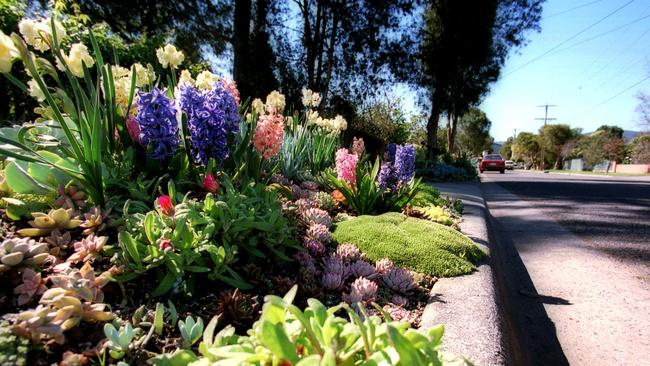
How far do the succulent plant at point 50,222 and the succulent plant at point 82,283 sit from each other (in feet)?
1.23

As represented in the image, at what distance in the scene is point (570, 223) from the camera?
6.05 m

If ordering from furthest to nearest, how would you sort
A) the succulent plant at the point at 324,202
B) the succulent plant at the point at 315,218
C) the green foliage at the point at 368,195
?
the green foliage at the point at 368,195
the succulent plant at the point at 324,202
the succulent plant at the point at 315,218

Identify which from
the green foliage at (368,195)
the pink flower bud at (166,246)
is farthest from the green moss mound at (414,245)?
the pink flower bud at (166,246)

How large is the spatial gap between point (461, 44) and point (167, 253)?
17742mm

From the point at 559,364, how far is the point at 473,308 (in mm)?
683

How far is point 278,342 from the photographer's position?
900 millimetres

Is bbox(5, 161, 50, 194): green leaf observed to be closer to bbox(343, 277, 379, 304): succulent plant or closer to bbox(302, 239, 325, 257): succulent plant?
bbox(302, 239, 325, 257): succulent plant

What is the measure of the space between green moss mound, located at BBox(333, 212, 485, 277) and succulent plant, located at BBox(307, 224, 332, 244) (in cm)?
14

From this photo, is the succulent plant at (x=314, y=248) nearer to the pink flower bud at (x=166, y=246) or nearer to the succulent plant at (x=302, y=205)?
the succulent plant at (x=302, y=205)

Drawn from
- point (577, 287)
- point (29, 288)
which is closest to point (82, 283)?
point (29, 288)

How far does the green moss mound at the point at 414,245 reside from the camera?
261cm

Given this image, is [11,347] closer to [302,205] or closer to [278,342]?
[278,342]

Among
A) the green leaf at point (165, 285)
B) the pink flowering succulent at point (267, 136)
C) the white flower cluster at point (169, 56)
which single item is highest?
the white flower cluster at point (169, 56)

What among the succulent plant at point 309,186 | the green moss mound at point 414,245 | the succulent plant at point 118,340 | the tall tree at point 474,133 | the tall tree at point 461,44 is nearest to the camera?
the succulent plant at point 118,340
